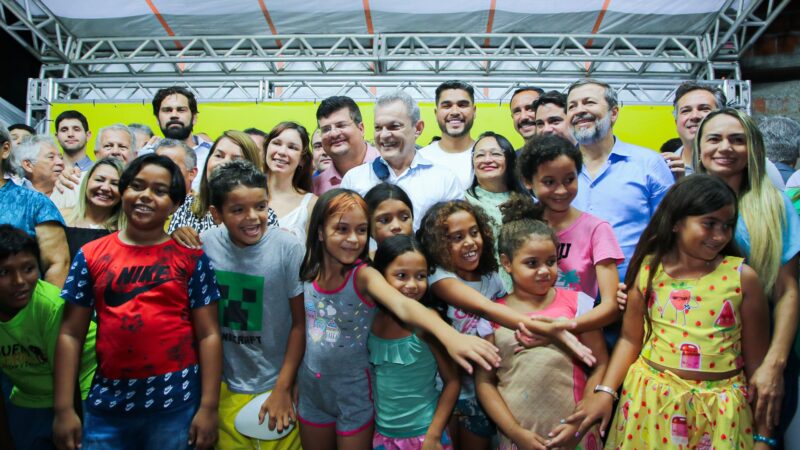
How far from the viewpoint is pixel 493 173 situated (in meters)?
2.88

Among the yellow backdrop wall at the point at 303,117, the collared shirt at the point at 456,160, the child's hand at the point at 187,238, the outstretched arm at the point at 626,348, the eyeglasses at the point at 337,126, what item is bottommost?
the outstretched arm at the point at 626,348

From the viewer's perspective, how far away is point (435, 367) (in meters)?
2.16

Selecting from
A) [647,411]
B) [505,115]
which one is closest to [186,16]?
[505,115]

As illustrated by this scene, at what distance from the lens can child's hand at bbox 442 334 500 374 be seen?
178 centimetres

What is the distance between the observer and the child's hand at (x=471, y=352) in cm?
178

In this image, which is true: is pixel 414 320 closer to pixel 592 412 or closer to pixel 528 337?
pixel 528 337

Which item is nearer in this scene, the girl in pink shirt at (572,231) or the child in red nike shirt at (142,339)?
the child in red nike shirt at (142,339)

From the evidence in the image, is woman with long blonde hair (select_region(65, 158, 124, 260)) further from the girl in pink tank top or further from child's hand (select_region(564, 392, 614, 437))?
child's hand (select_region(564, 392, 614, 437))

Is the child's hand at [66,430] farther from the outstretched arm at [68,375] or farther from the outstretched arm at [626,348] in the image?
the outstretched arm at [626,348]

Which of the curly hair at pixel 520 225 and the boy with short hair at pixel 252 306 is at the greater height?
the curly hair at pixel 520 225

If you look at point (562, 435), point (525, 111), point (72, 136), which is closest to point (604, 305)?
point (562, 435)

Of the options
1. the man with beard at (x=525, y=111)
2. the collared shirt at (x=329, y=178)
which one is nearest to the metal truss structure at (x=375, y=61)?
the man with beard at (x=525, y=111)

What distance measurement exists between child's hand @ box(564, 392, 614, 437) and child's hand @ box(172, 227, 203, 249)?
65.1 inches

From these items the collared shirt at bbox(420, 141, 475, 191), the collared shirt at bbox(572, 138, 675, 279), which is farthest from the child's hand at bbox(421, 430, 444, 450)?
the collared shirt at bbox(420, 141, 475, 191)
